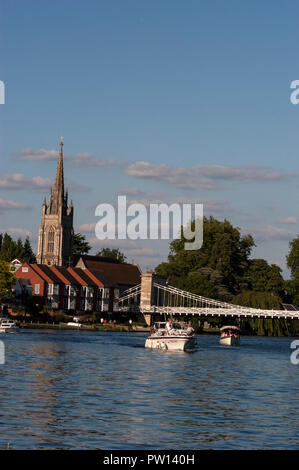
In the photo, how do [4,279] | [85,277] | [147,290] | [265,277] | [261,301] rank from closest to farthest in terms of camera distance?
1. [4,279]
2. [261,301]
3. [85,277]
4. [147,290]
5. [265,277]

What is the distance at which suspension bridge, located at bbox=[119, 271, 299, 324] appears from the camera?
144 metres

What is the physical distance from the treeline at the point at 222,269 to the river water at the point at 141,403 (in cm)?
9159

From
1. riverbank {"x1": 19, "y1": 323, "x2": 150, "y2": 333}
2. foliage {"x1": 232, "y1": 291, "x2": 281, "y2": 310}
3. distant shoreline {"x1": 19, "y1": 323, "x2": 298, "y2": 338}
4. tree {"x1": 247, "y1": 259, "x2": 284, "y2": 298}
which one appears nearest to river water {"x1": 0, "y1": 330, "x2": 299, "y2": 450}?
riverbank {"x1": 19, "y1": 323, "x2": 150, "y2": 333}

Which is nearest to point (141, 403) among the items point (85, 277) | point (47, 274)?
point (47, 274)

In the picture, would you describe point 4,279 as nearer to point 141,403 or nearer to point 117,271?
point 117,271

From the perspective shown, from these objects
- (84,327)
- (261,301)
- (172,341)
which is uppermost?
(261,301)

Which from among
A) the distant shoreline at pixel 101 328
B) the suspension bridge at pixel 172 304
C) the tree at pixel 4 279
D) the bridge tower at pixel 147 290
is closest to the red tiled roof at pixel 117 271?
the suspension bridge at pixel 172 304

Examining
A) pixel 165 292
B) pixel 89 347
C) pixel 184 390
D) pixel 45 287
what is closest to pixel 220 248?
pixel 165 292

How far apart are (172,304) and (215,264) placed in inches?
459

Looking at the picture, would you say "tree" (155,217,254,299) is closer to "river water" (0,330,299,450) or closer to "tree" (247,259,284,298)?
"tree" (247,259,284,298)

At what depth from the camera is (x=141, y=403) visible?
3881cm

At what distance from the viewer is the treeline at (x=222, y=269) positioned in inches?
6388

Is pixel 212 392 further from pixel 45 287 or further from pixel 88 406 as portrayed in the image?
pixel 45 287

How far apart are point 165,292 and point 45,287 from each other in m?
29.9
